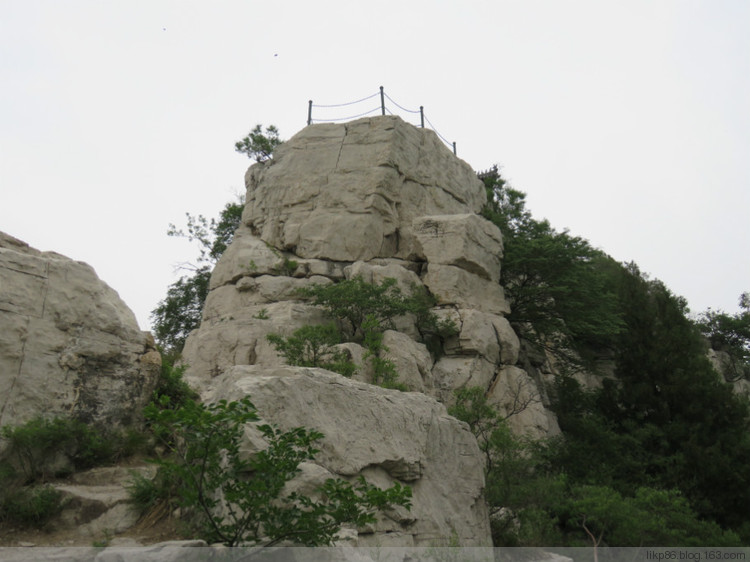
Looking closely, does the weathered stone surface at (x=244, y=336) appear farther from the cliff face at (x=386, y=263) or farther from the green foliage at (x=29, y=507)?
the green foliage at (x=29, y=507)

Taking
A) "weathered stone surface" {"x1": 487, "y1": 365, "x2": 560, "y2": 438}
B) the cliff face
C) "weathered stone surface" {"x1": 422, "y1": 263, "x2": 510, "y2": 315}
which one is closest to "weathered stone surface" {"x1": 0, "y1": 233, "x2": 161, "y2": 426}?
the cliff face

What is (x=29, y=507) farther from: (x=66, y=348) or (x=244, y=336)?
(x=244, y=336)

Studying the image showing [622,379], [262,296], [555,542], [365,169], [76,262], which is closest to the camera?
[76,262]

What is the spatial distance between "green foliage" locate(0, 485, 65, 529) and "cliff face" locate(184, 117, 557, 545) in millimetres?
4571

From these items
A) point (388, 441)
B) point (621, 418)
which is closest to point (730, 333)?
point (621, 418)

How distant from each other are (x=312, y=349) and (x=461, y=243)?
7284mm

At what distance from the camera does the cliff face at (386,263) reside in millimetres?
17042

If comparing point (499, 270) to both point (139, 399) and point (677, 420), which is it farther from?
point (139, 399)

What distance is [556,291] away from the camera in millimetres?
21781

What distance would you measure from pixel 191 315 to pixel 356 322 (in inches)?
426

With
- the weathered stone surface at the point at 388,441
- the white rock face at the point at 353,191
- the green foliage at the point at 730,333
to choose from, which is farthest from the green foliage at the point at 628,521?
the green foliage at the point at 730,333

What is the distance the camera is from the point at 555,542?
37.4 ft

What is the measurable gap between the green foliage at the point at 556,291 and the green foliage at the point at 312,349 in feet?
28.5

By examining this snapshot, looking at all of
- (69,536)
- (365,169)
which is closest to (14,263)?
(69,536)
